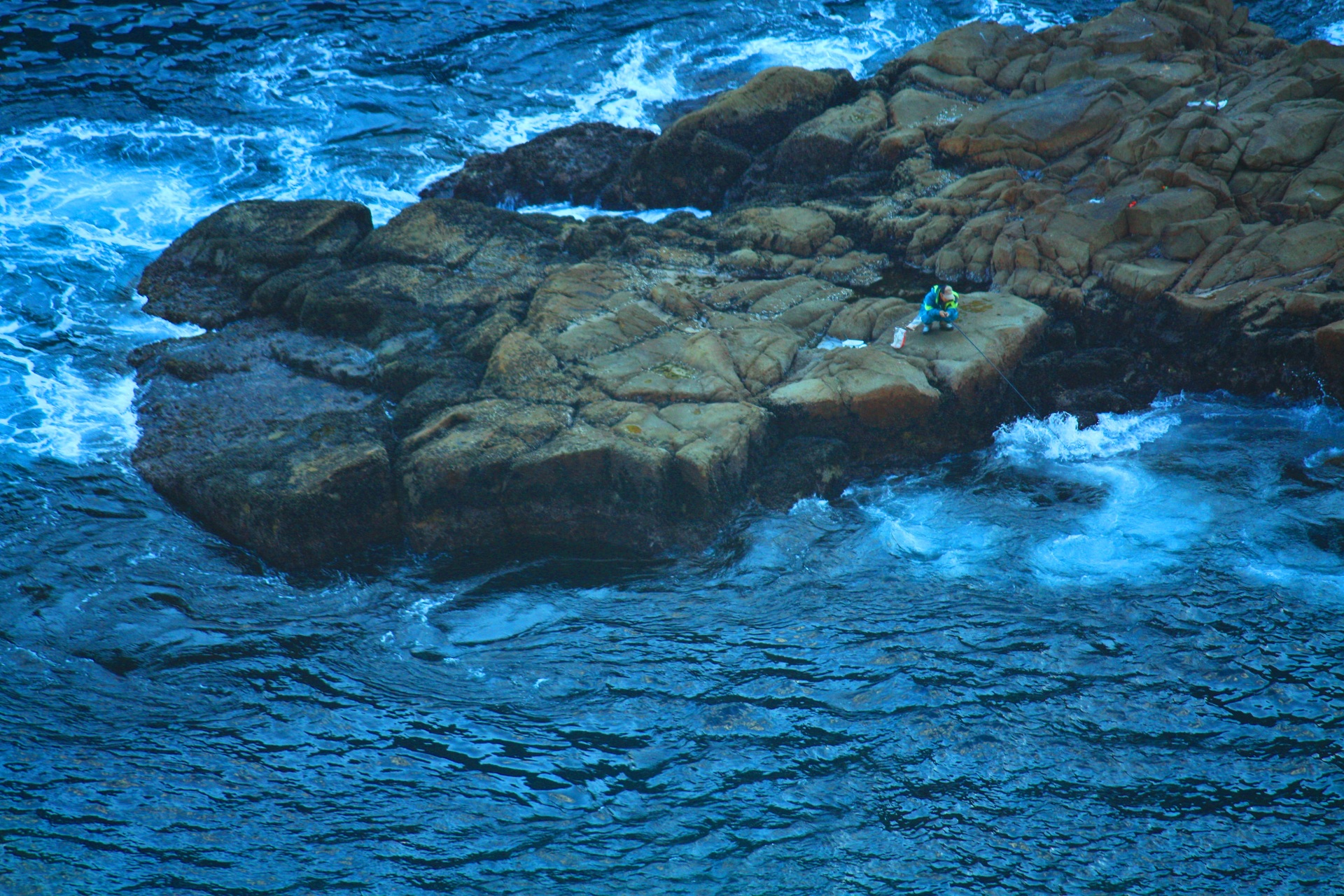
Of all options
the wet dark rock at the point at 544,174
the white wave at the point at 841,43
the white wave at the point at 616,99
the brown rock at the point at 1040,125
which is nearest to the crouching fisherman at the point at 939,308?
the brown rock at the point at 1040,125

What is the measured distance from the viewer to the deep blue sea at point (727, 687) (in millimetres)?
8117

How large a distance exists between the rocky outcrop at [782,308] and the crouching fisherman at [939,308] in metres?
0.30

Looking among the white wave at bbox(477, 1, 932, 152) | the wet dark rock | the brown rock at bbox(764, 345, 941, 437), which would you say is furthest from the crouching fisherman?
the white wave at bbox(477, 1, 932, 152)

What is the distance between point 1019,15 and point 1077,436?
18310 millimetres

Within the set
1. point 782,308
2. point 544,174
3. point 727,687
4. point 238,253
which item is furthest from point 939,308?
point 238,253

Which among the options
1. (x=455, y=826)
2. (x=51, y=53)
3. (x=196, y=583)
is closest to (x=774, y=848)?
(x=455, y=826)

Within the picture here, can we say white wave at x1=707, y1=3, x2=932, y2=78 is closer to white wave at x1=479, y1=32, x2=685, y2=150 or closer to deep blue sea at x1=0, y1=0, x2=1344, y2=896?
white wave at x1=479, y1=32, x2=685, y2=150

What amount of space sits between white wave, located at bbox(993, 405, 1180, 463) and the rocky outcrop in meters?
0.28

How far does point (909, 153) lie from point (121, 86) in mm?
19937

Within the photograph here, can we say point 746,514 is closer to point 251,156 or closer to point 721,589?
point 721,589

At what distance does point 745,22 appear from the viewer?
26.8 metres

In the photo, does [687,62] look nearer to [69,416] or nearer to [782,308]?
[782,308]

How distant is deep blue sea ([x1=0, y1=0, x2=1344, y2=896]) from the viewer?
812cm

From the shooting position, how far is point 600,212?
1989cm
